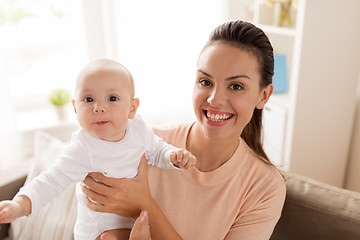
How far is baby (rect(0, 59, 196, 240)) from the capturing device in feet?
3.32

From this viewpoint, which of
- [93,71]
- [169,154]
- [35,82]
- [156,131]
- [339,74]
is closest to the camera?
[93,71]

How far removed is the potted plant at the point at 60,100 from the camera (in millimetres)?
2479

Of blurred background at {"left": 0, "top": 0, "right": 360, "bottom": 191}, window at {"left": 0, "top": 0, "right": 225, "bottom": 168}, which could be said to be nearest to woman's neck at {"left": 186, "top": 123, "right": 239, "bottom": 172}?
blurred background at {"left": 0, "top": 0, "right": 360, "bottom": 191}

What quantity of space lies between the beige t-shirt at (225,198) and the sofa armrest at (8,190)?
0.75 meters

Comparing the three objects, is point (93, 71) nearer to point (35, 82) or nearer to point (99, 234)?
point (99, 234)

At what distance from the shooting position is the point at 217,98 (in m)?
1.14

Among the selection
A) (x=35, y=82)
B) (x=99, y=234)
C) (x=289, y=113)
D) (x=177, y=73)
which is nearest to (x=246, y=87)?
(x=99, y=234)

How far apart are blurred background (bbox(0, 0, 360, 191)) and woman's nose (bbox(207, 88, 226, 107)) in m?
1.12

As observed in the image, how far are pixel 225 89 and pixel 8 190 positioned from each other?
1.14 m

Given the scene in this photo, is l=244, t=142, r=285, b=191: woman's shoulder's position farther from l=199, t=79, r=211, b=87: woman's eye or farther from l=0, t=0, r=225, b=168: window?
l=0, t=0, r=225, b=168: window

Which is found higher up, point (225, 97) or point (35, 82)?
point (225, 97)

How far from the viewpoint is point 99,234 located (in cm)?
113

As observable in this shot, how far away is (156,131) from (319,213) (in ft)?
2.25

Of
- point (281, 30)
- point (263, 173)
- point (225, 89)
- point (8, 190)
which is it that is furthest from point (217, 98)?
point (281, 30)
